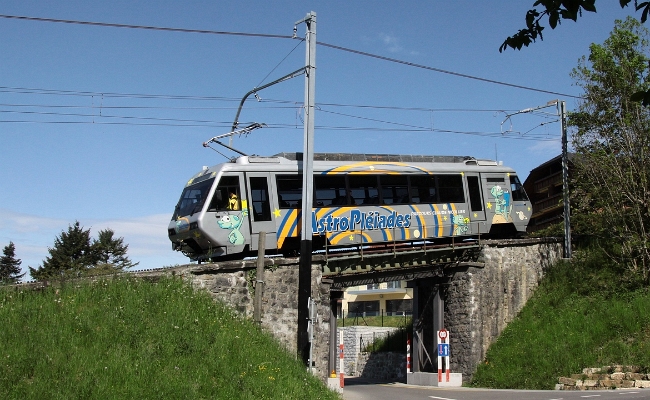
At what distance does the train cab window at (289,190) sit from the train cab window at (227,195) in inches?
54.9

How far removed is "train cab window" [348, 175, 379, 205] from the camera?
23422 millimetres

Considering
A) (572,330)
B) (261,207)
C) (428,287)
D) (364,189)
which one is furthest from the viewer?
Answer: (428,287)

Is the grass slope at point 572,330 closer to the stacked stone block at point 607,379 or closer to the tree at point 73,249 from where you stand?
the stacked stone block at point 607,379

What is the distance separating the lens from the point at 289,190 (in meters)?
21.9

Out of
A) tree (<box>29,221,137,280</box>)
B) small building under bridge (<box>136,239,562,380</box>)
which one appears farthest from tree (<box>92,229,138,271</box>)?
small building under bridge (<box>136,239,562,380</box>)

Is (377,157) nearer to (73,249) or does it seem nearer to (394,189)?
(394,189)

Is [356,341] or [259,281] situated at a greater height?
[259,281]

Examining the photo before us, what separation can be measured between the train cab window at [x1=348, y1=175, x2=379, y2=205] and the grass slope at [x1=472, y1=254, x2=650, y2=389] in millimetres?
7815

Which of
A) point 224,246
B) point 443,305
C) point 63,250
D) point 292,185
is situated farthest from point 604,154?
point 63,250

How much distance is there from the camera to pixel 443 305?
27.5 m

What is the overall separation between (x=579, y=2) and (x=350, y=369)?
38.2 m

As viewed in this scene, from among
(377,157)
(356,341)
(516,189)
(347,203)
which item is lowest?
(356,341)

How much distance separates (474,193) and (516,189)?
95.3 inches

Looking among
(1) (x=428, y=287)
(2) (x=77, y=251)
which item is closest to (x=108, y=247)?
(2) (x=77, y=251)
